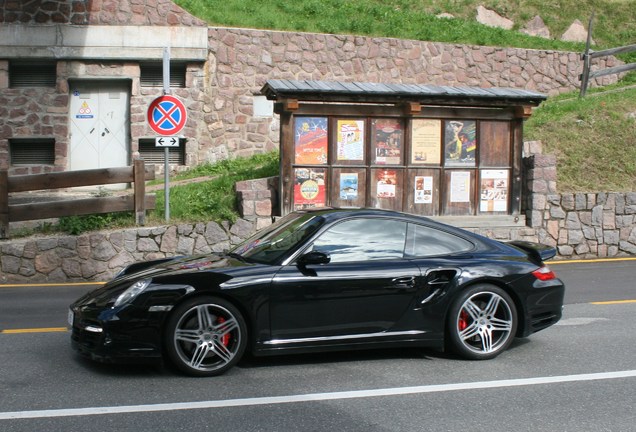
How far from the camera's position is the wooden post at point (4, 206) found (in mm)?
12453

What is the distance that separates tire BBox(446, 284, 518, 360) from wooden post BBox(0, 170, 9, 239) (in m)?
8.77

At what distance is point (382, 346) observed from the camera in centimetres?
634

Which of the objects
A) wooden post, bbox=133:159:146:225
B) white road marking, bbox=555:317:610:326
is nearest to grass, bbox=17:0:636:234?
wooden post, bbox=133:159:146:225

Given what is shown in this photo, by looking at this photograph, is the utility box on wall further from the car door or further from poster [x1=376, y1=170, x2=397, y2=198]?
the car door

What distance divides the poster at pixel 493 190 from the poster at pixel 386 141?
1871 millimetres

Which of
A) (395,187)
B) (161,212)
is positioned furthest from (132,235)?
(395,187)

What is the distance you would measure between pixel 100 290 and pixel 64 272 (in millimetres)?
6708

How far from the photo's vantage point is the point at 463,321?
6520 mm

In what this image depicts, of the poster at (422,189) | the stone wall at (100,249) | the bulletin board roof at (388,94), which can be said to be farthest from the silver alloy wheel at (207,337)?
the poster at (422,189)

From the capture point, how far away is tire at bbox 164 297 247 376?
5.83 meters

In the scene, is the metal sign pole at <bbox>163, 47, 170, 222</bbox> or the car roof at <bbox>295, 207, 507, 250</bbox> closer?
the car roof at <bbox>295, 207, 507, 250</bbox>

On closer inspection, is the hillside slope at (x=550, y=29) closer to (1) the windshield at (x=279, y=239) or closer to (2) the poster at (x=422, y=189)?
(2) the poster at (x=422, y=189)

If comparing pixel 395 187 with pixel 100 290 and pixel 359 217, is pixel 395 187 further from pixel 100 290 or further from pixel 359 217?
pixel 100 290

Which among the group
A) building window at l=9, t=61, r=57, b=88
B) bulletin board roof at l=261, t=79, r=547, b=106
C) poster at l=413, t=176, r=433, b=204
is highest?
building window at l=9, t=61, r=57, b=88
